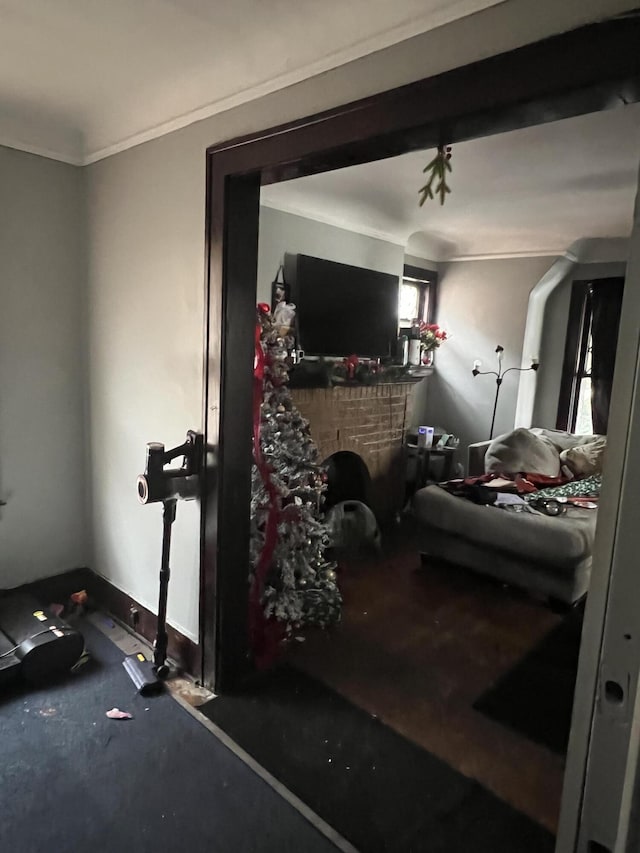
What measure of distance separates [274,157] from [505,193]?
2192 millimetres

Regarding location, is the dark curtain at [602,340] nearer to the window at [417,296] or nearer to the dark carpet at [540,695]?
the window at [417,296]

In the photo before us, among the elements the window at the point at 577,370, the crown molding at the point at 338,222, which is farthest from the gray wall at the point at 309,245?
the window at the point at 577,370

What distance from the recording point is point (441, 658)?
2754mm

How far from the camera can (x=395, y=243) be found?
4.66 metres

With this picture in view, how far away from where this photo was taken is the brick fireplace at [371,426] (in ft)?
13.0

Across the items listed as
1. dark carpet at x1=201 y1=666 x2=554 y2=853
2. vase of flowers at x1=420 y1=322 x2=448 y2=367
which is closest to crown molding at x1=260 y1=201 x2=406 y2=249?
vase of flowers at x1=420 y1=322 x2=448 y2=367

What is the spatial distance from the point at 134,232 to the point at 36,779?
208cm

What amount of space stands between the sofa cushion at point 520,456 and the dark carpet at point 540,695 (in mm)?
1531

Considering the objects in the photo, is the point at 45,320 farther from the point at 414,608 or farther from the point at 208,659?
the point at 414,608

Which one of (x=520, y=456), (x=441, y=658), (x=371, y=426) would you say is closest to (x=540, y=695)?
(x=441, y=658)

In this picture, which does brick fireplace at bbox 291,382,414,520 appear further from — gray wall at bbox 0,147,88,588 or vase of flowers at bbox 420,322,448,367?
gray wall at bbox 0,147,88,588

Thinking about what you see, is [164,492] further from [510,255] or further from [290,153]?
[510,255]

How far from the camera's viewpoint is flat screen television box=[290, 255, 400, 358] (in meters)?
3.85

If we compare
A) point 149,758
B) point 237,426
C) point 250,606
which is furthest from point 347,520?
point 149,758
